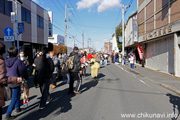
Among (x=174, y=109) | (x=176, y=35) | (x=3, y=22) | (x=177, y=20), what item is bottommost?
(x=174, y=109)

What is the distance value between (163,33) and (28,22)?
58.0 ft

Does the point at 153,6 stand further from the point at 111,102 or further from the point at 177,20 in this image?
the point at 111,102

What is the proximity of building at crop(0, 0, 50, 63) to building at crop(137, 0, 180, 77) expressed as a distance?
46.9ft

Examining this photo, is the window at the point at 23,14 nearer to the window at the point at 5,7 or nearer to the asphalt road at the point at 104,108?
the window at the point at 5,7

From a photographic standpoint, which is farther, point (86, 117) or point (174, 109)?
point (174, 109)

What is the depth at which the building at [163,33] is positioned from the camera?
11312 millimetres

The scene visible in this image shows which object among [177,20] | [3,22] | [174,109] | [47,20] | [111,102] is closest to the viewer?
[174,109]

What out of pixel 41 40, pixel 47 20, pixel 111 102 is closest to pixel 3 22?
pixel 41 40

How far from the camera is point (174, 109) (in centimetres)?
470

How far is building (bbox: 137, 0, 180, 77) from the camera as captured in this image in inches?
445

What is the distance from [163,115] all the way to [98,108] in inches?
72.1

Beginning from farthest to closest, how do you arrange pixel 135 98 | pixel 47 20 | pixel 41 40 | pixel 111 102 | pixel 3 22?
pixel 47 20, pixel 41 40, pixel 3 22, pixel 135 98, pixel 111 102

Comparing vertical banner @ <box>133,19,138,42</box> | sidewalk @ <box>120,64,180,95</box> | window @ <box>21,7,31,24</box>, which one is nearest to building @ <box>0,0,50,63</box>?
window @ <box>21,7,31,24</box>

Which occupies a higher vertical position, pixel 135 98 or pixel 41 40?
pixel 41 40
